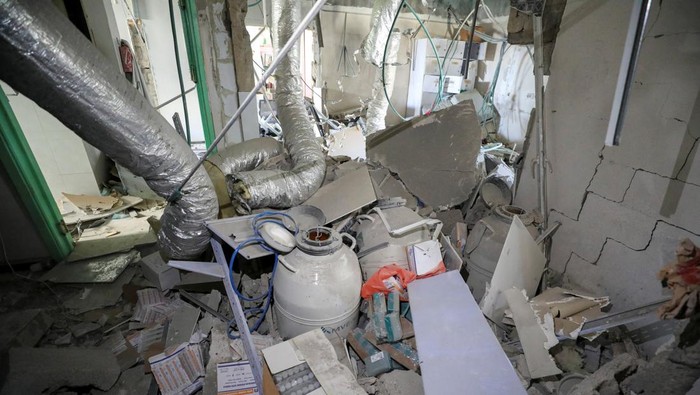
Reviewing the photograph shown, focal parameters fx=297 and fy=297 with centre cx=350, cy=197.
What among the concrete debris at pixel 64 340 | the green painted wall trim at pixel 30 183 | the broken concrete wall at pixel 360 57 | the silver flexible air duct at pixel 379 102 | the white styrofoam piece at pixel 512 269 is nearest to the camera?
the white styrofoam piece at pixel 512 269

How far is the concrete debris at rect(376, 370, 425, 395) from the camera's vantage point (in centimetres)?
150

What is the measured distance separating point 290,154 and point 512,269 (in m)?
2.19

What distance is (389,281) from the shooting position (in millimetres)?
1893

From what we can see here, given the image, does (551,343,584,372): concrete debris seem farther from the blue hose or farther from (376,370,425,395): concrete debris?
the blue hose

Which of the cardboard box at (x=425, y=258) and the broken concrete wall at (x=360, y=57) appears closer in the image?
the cardboard box at (x=425, y=258)

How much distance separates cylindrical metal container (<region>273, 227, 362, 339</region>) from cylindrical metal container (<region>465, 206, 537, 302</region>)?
3.17ft

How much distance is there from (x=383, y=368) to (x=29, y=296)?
3.06 meters

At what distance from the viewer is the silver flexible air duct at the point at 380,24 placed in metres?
4.46

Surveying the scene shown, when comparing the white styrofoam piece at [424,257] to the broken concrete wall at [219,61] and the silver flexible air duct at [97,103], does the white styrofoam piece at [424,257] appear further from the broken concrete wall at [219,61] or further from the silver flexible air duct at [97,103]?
the broken concrete wall at [219,61]

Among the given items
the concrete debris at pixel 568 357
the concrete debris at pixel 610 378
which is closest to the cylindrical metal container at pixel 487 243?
the concrete debris at pixel 568 357

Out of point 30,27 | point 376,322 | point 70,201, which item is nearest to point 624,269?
point 376,322

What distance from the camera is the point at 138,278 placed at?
2648 mm

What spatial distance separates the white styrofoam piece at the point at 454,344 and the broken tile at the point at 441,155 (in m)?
1.13

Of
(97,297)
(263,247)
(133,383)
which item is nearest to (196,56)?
(263,247)
